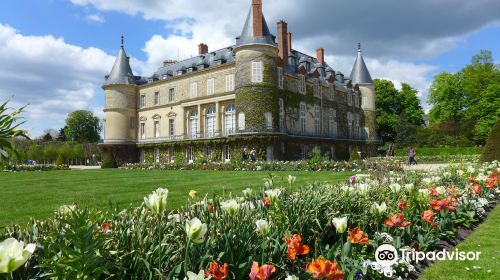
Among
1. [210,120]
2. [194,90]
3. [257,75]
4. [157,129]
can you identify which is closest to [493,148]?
[257,75]

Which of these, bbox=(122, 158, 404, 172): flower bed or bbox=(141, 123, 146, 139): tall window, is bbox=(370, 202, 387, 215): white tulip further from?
bbox=(141, 123, 146, 139): tall window

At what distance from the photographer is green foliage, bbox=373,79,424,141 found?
49.8 metres

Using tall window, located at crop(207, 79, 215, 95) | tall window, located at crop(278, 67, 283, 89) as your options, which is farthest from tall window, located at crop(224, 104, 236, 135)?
tall window, located at crop(278, 67, 283, 89)

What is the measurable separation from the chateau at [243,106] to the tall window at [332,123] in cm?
10

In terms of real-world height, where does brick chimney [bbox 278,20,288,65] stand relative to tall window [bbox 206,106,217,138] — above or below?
above

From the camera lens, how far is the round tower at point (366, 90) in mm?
44188

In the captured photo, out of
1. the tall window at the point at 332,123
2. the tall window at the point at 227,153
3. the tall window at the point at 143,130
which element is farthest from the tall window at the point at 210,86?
the tall window at the point at 332,123

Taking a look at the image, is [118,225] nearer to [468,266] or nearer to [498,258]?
[468,266]

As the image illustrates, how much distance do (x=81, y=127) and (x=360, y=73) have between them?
4722cm

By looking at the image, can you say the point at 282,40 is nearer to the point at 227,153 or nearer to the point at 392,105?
the point at 227,153

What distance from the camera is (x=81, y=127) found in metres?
67.1

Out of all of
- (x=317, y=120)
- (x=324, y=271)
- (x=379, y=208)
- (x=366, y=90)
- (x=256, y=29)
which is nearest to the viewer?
(x=324, y=271)

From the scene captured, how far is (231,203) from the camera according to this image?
9.62 ft

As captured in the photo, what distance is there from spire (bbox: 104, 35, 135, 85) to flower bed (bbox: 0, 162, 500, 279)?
3689 cm
